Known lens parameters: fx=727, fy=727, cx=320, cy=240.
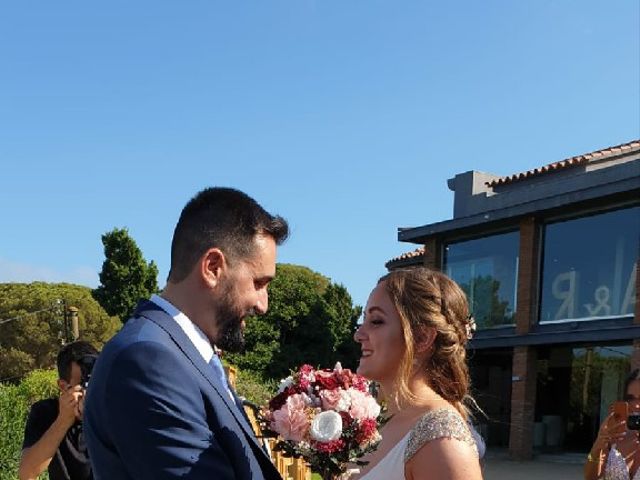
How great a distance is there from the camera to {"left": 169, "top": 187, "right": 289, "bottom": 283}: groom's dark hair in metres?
2.04

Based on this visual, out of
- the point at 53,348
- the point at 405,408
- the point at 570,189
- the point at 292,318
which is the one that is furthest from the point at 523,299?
the point at 53,348

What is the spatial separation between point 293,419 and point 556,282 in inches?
708

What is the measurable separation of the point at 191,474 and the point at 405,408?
3.79 feet

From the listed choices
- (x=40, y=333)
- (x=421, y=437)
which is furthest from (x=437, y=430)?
(x=40, y=333)

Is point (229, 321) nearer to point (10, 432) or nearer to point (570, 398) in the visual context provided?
point (10, 432)

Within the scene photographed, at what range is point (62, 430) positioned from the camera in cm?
368

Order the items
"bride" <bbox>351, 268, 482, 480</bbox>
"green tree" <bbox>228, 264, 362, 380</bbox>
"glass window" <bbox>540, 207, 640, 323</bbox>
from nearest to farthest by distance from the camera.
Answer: "bride" <bbox>351, 268, 482, 480</bbox>
"glass window" <bbox>540, 207, 640, 323</bbox>
"green tree" <bbox>228, 264, 362, 380</bbox>

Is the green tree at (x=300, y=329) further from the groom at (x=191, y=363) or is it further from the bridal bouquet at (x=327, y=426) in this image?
the groom at (x=191, y=363)

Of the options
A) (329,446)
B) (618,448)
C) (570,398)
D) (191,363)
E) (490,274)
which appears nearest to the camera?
(191,363)

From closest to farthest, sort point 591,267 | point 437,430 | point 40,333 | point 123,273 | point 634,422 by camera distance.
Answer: point 437,430
point 634,422
point 591,267
point 123,273
point 40,333

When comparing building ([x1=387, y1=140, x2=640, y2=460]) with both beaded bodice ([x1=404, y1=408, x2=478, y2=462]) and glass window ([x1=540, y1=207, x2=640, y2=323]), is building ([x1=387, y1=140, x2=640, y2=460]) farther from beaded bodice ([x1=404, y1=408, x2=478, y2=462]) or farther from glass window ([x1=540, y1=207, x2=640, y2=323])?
beaded bodice ([x1=404, y1=408, x2=478, y2=462])

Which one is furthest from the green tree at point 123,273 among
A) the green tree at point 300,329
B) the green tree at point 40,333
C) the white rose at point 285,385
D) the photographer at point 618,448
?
the white rose at point 285,385

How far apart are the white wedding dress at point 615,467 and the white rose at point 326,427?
120 inches

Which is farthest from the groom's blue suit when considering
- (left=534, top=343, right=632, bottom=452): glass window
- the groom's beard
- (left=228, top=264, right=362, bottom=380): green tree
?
(left=228, top=264, right=362, bottom=380): green tree
